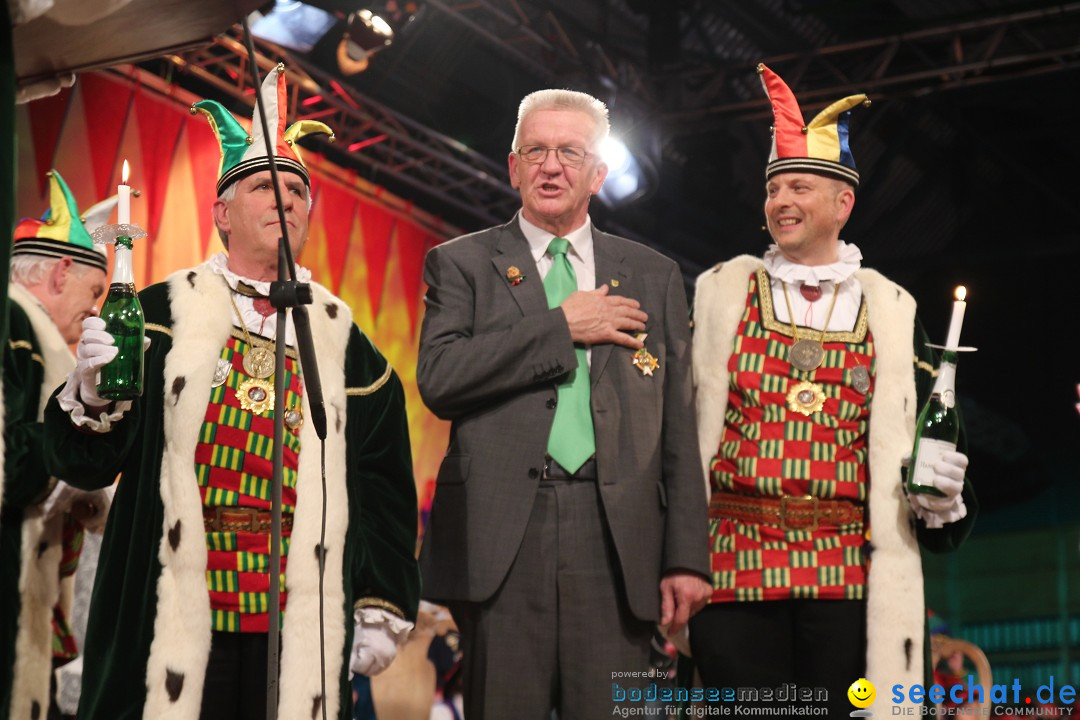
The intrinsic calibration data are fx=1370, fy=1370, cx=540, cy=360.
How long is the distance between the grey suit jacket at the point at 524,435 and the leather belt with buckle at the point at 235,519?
0.42 m

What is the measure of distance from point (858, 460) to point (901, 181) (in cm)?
822

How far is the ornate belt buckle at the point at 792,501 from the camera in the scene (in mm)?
3648

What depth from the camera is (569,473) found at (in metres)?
3.37

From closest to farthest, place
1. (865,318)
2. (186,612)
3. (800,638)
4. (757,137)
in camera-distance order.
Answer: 1. (186,612)
2. (800,638)
3. (865,318)
4. (757,137)

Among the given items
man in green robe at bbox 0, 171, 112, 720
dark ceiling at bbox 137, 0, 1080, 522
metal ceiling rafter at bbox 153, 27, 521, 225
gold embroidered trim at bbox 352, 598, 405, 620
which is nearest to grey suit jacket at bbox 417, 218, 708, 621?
gold embroidered trim at bbox 352, 598, 405, 620

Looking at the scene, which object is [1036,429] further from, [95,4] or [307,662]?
[95,4]

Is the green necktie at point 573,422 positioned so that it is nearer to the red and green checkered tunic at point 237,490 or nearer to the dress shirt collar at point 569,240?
the dress shirt collar at point 569,240

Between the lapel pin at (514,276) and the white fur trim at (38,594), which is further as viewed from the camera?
the white fur trim at (38,594)

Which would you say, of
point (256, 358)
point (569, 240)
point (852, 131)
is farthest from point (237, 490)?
Answer: point (852, 131)

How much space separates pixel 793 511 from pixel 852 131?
733cm

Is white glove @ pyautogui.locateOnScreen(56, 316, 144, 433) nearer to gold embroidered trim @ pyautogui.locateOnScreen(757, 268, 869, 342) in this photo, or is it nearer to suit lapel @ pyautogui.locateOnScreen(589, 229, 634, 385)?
suit lapel @ pyautogui.locateOnScreen(589, 229, 634, 385)

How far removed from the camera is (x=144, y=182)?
26.2 ft

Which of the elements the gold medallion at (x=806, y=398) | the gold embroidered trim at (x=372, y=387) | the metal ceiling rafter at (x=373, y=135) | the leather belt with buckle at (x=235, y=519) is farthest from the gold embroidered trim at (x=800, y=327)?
the metal ceiling rafter at (x=373, y=135)

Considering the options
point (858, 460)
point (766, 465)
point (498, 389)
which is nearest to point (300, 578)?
point (498, 389)
